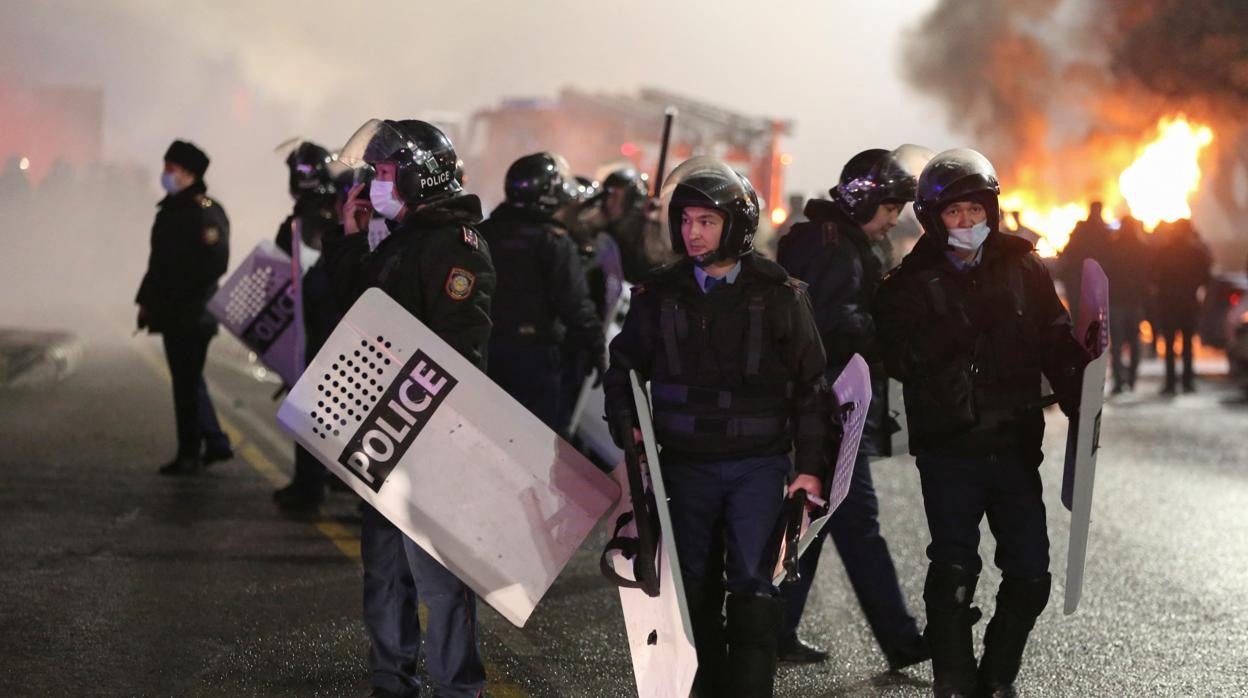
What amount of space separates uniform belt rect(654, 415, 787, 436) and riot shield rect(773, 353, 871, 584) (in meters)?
0.19

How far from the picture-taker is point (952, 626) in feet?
17.1

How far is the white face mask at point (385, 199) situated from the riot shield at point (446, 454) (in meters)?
0.37

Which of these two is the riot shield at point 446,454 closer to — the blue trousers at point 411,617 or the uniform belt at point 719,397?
the blue trousers at point 411,617

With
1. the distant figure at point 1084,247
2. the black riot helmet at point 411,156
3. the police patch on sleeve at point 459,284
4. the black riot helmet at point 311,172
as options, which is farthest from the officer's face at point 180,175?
the distant figure at point 1084,247

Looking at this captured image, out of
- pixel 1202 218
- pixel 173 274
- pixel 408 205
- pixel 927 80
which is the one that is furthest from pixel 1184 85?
pixel 1202 218

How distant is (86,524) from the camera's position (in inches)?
331

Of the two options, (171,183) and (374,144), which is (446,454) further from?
(171,183)

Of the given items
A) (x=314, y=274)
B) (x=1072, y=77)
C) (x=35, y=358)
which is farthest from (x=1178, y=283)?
(x=1072, y=77)

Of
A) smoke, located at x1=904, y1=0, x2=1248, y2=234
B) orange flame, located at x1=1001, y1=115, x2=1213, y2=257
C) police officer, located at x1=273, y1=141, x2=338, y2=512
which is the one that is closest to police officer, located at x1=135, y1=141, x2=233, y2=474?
police officer, located at x1=273, y1=141, x2=338, y2=512

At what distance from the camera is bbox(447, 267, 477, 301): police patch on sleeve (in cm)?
516

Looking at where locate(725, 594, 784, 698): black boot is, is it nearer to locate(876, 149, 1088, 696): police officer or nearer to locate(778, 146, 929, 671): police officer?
locate(876, 149, 1088, 696): police officer

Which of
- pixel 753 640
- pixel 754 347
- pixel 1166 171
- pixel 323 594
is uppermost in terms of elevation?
pixel 1166 171

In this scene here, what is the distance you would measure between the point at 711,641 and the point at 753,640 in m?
0.21

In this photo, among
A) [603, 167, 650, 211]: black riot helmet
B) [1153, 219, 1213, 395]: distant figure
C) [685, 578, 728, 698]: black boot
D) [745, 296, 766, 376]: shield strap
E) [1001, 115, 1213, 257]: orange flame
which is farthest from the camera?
[1001, 115, 1213, 257]: orange flame
